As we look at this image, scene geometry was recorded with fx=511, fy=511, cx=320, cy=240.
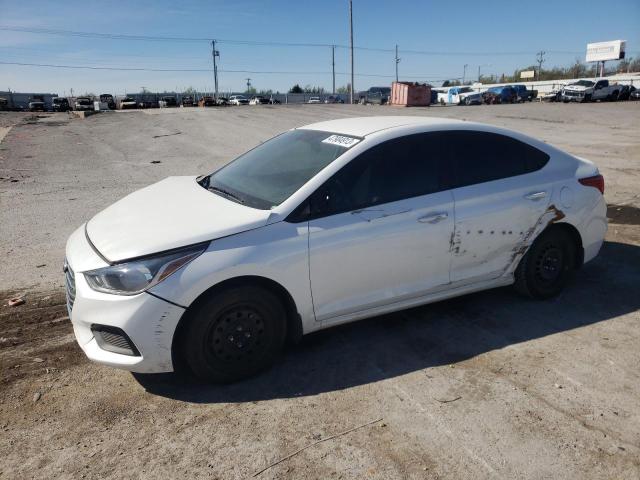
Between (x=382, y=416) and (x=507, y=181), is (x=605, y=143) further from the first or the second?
(x=382, y=416)

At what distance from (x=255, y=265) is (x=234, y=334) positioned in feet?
1.60

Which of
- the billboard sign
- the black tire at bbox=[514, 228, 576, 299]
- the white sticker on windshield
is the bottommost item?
the black tire at bbox=[514, 228, 576, 299]

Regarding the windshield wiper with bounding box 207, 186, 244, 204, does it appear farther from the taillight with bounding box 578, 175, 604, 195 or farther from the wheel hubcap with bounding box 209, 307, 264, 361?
the taillight with bounding box 578, 175, 604, 195

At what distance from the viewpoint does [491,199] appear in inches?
164

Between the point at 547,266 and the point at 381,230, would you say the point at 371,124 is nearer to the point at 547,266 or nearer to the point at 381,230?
the point at 381,230

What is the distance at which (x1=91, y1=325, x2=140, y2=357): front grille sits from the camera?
3.11 meters

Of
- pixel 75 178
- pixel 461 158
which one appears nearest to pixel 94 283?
pixel 461 158

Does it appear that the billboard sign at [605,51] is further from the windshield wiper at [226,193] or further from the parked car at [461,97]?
the windshield wiper at [226,193]

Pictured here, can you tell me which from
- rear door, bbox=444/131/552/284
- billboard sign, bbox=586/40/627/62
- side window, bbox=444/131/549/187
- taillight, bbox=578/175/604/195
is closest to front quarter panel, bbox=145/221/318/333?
rear door, bbox=444/131/552/284

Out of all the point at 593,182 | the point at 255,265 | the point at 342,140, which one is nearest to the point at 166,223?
the point at 255,265

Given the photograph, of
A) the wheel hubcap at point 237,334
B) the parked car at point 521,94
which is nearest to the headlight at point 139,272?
the wheel hubcap at point 237,334

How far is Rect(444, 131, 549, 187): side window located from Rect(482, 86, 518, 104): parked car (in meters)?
52.3

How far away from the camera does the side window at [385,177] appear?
360 cm

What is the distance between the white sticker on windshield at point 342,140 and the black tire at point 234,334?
1306 mm
